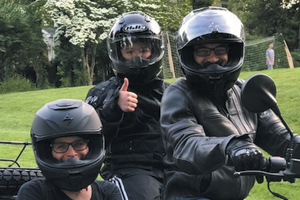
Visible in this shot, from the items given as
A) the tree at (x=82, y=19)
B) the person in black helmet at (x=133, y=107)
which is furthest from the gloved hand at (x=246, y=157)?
the tree at (x=82, y=19)

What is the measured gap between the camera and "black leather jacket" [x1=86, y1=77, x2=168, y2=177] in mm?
3506

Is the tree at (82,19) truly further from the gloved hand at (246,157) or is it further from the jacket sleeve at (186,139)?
the gloved hand at (246,157)

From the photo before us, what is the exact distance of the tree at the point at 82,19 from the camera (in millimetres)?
28812

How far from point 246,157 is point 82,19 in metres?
27.9

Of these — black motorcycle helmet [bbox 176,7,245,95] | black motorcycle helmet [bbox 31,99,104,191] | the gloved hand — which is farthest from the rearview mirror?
black motorcycle helmet [bbox 31,99,104,191]

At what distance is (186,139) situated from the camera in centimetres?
236

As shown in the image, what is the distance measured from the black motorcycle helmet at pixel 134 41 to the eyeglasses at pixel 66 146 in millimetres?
1010

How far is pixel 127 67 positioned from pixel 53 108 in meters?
0.95

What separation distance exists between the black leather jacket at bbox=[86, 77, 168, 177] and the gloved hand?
1.63m

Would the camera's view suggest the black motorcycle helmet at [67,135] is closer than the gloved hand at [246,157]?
No

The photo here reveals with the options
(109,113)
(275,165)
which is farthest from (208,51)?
(109,113)

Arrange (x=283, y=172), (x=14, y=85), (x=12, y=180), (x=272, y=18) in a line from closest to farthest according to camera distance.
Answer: (x=283, y=172) < (x=12, y=180) < (x=14, y=85) < (x=272, y=18)

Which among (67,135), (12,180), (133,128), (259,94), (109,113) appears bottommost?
(12,180)

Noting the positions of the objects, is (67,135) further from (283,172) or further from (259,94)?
(283,172)
